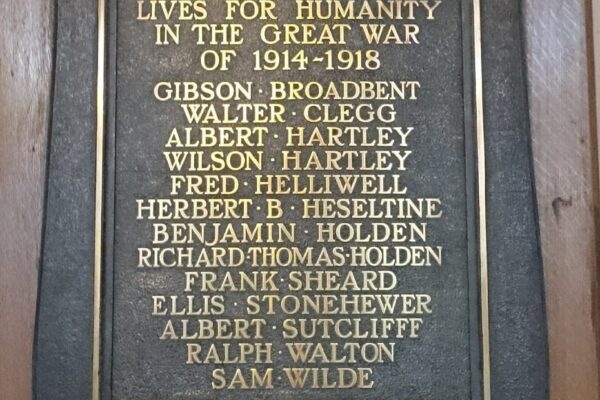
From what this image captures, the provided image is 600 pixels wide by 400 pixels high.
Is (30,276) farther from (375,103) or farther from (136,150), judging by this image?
(375,103)

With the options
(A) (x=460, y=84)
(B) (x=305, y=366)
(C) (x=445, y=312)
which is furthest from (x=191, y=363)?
(A) (x=460, y=84)

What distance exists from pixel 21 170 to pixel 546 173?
1631 mm

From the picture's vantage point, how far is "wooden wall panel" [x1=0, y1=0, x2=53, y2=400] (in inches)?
116

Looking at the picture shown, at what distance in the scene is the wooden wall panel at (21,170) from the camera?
2.95 metres

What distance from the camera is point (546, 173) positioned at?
9.83ft

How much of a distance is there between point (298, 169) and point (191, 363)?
0.69m

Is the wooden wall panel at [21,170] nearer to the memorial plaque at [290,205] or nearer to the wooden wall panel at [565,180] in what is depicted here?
the memorial plaque at [290,205]

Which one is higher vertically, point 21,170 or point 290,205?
point 21,170

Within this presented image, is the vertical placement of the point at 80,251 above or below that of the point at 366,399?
above

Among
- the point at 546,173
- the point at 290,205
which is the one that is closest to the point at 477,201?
the point at 546,173

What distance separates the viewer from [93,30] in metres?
3.10

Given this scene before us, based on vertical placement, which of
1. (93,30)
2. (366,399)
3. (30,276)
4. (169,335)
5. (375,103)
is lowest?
(366,399)

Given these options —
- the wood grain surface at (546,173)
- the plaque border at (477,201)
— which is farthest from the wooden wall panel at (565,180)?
the plaque border at (477,201)

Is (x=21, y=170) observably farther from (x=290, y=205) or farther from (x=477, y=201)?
(x=477, y=201)
